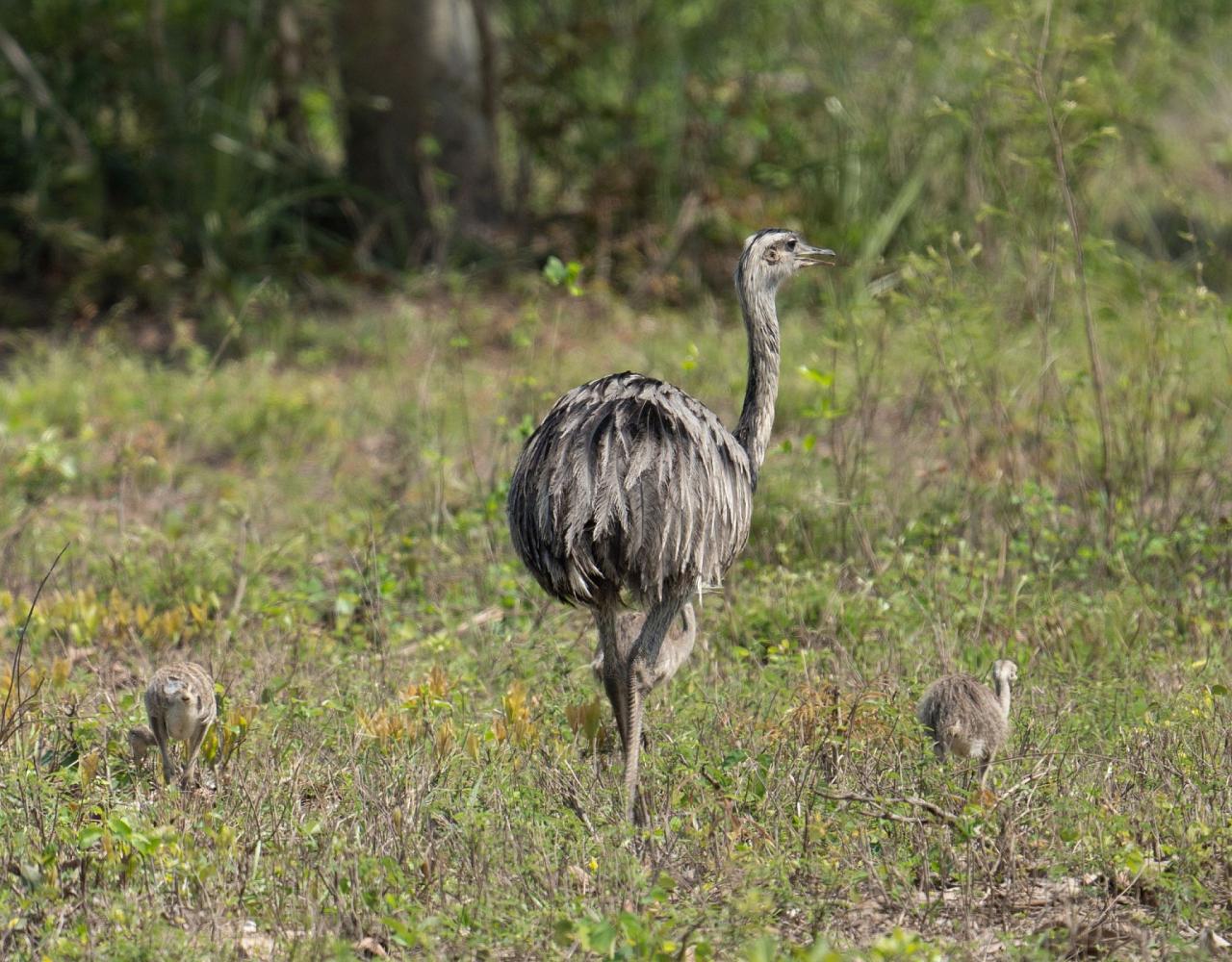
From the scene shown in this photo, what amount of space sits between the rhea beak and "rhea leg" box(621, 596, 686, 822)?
5.43 ft

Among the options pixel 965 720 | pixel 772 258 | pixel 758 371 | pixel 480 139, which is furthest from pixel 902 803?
pixel 480 139

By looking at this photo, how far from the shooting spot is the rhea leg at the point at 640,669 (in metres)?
5.26

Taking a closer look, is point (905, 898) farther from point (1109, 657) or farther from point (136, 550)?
point (136, 550)

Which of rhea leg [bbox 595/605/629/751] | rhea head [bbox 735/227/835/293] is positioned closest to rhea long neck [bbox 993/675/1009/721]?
rhea leg [bbox 595/605/629/751]

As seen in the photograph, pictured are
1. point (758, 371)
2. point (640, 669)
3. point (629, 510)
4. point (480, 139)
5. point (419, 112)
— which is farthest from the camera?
point (480, 139)

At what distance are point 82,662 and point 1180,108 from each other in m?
14.7

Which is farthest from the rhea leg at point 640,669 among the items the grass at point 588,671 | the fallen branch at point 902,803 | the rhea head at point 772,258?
the rhea head at point 772,258

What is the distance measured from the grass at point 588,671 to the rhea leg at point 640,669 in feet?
0.52

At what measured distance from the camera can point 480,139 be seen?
12.9 metres

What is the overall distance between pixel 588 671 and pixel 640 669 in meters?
1.32

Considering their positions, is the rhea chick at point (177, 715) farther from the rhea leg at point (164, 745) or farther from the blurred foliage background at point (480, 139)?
the blurred foliage background at point (480, 139)

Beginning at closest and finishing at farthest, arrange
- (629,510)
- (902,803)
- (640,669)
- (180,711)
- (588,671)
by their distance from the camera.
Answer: (902,803) < (629,510) < (180,711) < (640,669) < (588,671)

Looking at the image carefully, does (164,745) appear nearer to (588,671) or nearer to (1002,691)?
(588,671)

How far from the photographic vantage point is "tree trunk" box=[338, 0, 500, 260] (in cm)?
A: 1261
